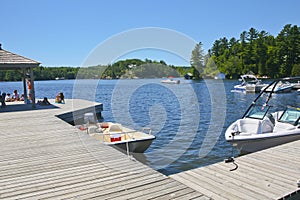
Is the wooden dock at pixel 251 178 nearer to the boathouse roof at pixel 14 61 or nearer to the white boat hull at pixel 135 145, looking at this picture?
the white boat hull at pixel 135 145

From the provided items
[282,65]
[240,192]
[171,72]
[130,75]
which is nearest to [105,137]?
[130,75]

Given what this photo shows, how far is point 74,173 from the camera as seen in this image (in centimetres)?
498

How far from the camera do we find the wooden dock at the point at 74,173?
163 inches

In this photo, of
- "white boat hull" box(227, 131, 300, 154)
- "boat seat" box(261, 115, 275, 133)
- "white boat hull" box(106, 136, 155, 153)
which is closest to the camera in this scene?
"white boat hull" box(106, 136, 155, 153)

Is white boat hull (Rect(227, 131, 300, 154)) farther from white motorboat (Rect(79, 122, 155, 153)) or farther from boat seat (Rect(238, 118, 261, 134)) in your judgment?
white motorboat (Rect(79, 122, 155, 153))

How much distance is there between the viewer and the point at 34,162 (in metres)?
5.68

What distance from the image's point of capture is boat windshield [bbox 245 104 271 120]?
32.9 ft

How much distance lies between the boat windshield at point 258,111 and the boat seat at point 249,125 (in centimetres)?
36

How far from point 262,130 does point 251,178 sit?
4.58 m

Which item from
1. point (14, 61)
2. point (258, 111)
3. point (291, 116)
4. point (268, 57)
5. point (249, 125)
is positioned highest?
point (268, 57)

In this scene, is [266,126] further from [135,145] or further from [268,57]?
[268,57]

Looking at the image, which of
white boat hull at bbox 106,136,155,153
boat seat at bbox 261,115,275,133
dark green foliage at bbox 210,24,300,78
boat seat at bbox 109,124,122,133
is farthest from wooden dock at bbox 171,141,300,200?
dark green foliage at bbox 210,24,300,78

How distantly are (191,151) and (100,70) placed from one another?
510 cm

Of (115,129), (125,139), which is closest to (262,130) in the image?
(125,139)
